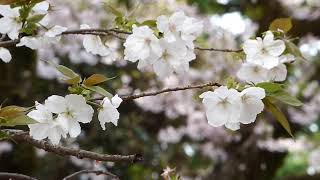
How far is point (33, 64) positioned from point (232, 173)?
4.31 feet

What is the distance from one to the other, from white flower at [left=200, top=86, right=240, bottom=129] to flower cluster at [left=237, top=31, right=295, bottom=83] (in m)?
0.17

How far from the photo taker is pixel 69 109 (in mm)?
734

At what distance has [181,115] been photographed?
4.10m

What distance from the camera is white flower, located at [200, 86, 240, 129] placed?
73 cm

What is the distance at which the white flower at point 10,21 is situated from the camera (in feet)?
2.85

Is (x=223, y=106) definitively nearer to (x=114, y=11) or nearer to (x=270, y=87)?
(x=270, y=87)

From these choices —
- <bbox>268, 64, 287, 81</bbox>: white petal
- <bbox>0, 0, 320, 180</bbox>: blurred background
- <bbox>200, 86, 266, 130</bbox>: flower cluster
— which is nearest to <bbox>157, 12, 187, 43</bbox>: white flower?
<bbox>200, 86, 266, 130</bbox>: flower cluster

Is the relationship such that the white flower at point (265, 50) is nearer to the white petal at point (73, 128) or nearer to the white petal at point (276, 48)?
the white petal at point (276, 48)

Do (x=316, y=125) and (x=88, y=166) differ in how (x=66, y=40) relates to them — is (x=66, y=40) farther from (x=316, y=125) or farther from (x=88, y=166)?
(x=316, y=125)

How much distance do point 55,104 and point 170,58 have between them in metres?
0.19

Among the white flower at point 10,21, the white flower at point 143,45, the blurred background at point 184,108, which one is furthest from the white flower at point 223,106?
the blurred background at point 184,108

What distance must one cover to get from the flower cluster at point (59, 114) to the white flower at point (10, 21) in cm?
20

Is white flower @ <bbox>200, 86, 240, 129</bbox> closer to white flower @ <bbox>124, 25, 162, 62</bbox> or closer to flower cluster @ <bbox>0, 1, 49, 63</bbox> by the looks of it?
white flower @ <bbox>124, 25, 162, 62</bbox>

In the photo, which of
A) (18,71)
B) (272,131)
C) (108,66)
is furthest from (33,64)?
(272,131)
